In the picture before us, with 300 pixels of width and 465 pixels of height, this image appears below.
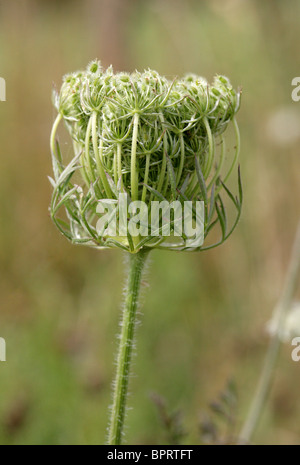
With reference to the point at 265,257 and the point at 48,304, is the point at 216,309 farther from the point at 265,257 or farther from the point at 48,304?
the point at 48,304

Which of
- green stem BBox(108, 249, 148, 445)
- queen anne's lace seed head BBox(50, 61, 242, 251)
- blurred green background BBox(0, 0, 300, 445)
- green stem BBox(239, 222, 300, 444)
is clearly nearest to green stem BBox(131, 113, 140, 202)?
queen anne's lace seed head BBox(50, 61, 242, 251)

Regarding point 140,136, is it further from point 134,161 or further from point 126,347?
point 126,347

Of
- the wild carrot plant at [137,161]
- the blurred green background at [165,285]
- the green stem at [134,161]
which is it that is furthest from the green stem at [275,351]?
the green stem at [134,161]

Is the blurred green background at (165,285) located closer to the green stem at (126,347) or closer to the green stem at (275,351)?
the green stem at (275,351)

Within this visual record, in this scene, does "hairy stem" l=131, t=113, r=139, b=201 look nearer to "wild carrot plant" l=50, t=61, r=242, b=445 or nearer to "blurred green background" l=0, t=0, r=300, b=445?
"wild carrot plant" l=50, t=61, r=242, b=445

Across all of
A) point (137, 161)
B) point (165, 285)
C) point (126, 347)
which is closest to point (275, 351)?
point (126, 347)

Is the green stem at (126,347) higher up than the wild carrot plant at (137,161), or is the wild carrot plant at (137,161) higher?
the wild carrot plant at (137,161)
